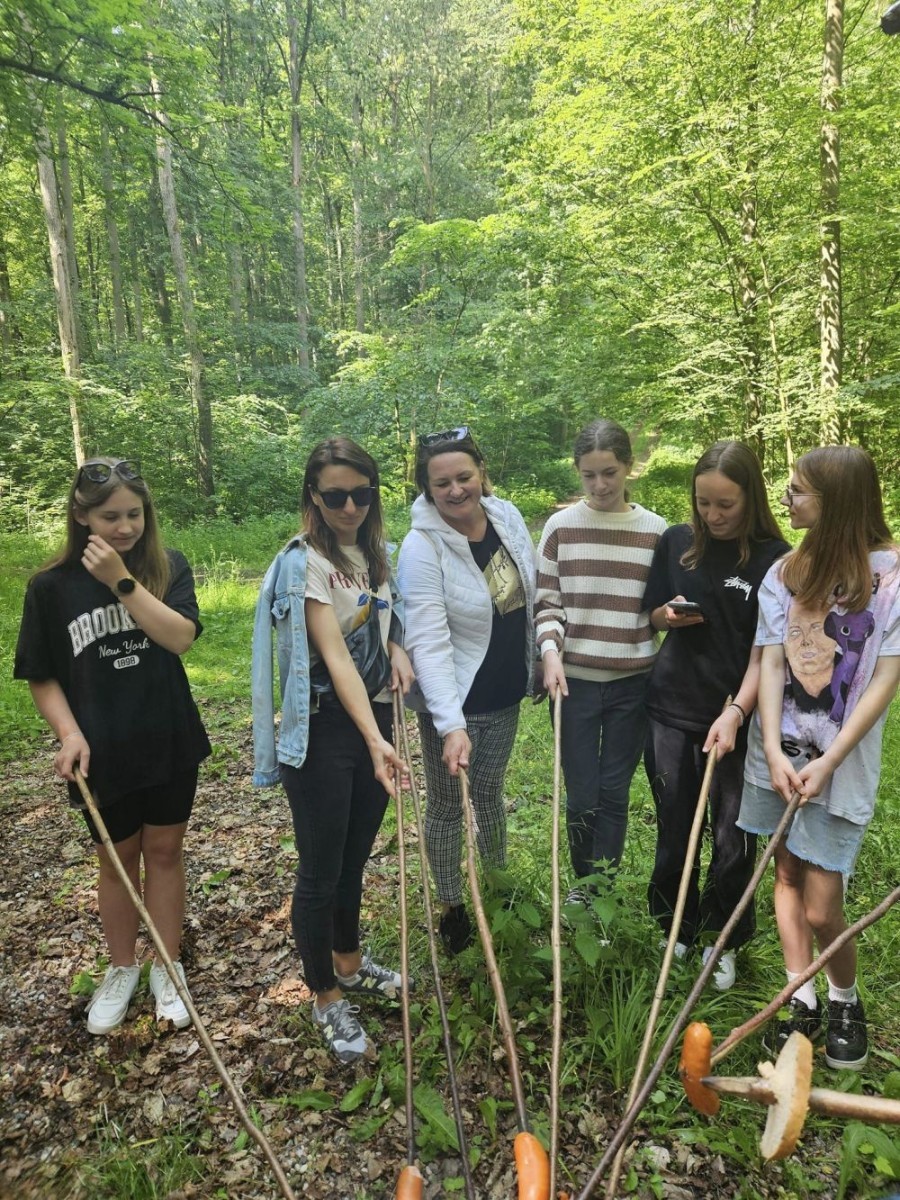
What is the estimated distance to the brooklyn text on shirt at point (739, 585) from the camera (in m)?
2.48

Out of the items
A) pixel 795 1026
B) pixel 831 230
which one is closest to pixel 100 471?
pixel 795 1026

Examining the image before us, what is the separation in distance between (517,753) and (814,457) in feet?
11.5

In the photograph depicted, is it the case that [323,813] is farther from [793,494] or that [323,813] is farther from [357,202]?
[357,202]

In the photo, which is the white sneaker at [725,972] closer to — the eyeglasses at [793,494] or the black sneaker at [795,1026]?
the black sneaker at [795,1026]

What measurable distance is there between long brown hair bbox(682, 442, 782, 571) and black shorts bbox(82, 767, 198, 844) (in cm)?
213

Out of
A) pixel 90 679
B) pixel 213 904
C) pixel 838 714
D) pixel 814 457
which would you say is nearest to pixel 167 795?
pixel 90 679

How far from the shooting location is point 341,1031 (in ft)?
8.11

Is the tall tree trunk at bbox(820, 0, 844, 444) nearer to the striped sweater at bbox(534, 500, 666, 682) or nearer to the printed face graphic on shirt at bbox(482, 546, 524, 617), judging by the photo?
the striped sweater at bbox(534, 500, 666, 682)

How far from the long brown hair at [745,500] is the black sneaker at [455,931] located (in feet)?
5.82

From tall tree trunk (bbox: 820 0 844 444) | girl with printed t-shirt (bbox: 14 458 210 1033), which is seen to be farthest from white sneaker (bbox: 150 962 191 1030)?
tall tree trunk (bbox: 820 0 844 444)

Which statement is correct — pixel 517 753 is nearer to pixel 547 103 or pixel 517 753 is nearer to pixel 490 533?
pixel 490 533

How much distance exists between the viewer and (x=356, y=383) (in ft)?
52.7

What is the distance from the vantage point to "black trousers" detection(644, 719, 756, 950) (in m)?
2.56

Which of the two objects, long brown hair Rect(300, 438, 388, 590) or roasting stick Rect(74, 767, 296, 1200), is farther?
long brown hair Rect(300, 438, 388, 590)
